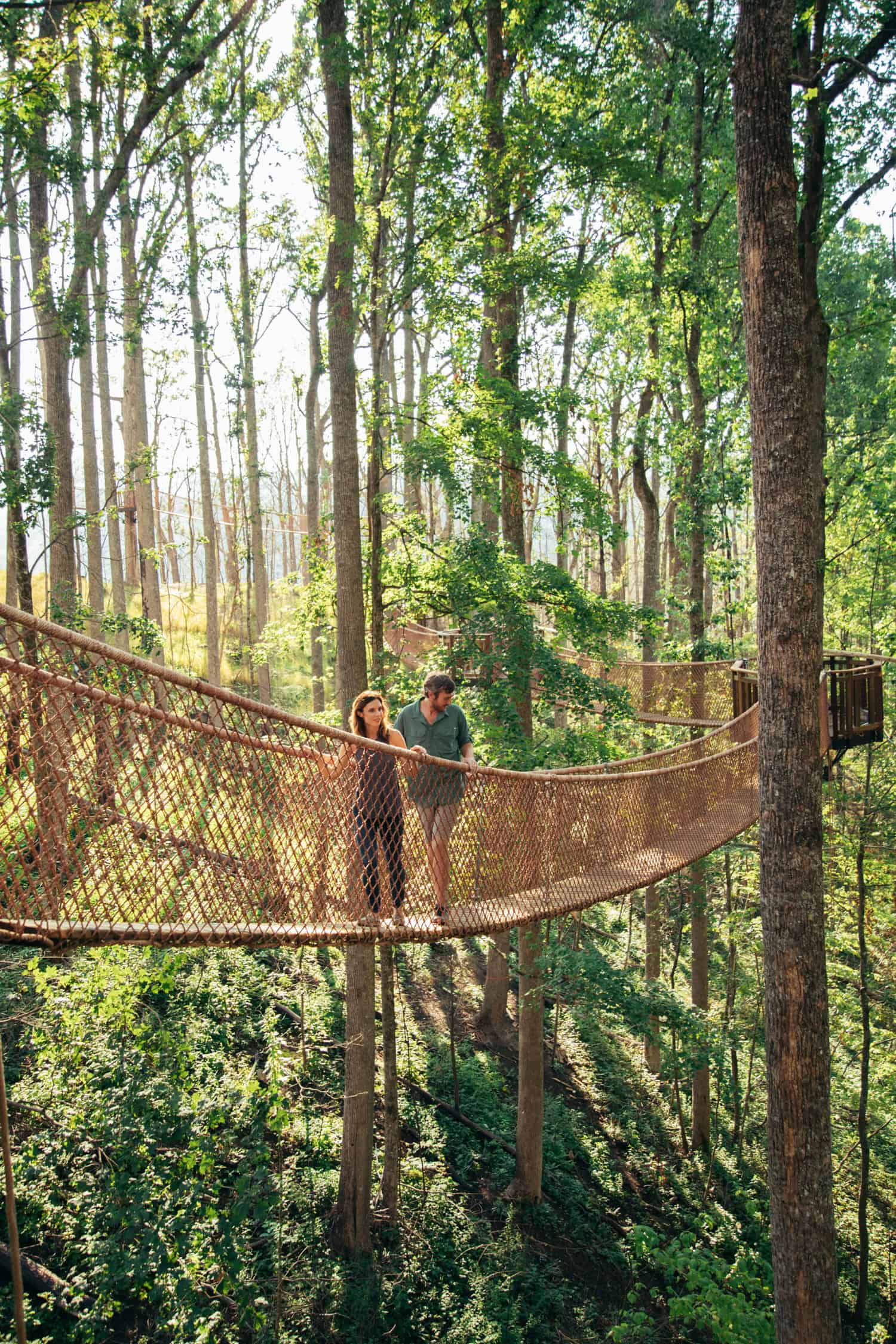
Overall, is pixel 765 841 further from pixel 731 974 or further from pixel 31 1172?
pixel 731 974

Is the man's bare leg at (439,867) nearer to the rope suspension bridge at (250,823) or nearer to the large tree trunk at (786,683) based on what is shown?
the rope suspension bridge at (250,823)

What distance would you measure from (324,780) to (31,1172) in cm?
414

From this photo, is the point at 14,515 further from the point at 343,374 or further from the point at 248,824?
the point at 248,824

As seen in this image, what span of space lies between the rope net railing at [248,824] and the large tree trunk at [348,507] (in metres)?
2.12

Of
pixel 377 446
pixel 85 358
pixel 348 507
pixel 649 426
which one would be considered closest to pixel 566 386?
pixel 649 426

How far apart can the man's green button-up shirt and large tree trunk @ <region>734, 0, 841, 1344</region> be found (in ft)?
4.43

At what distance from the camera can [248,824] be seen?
9.14 ft

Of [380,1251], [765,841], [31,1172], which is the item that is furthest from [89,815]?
[380,1251]

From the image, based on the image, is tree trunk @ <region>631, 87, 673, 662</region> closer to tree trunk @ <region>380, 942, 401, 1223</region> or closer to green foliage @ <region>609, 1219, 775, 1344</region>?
tree trunk @ <region>380, 942, 401, 1223</region>

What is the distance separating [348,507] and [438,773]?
2.87 metres

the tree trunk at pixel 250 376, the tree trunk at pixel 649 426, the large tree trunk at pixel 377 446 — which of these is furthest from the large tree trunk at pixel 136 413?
the tree trunk at pixel 649 426

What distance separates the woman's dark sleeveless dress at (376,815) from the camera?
297 centimetres

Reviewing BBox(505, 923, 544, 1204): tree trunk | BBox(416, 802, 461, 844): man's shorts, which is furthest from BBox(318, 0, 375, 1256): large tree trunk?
BBox(416, 802, 461, 844): man's shorts

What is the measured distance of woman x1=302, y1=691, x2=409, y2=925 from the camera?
9.75ft
